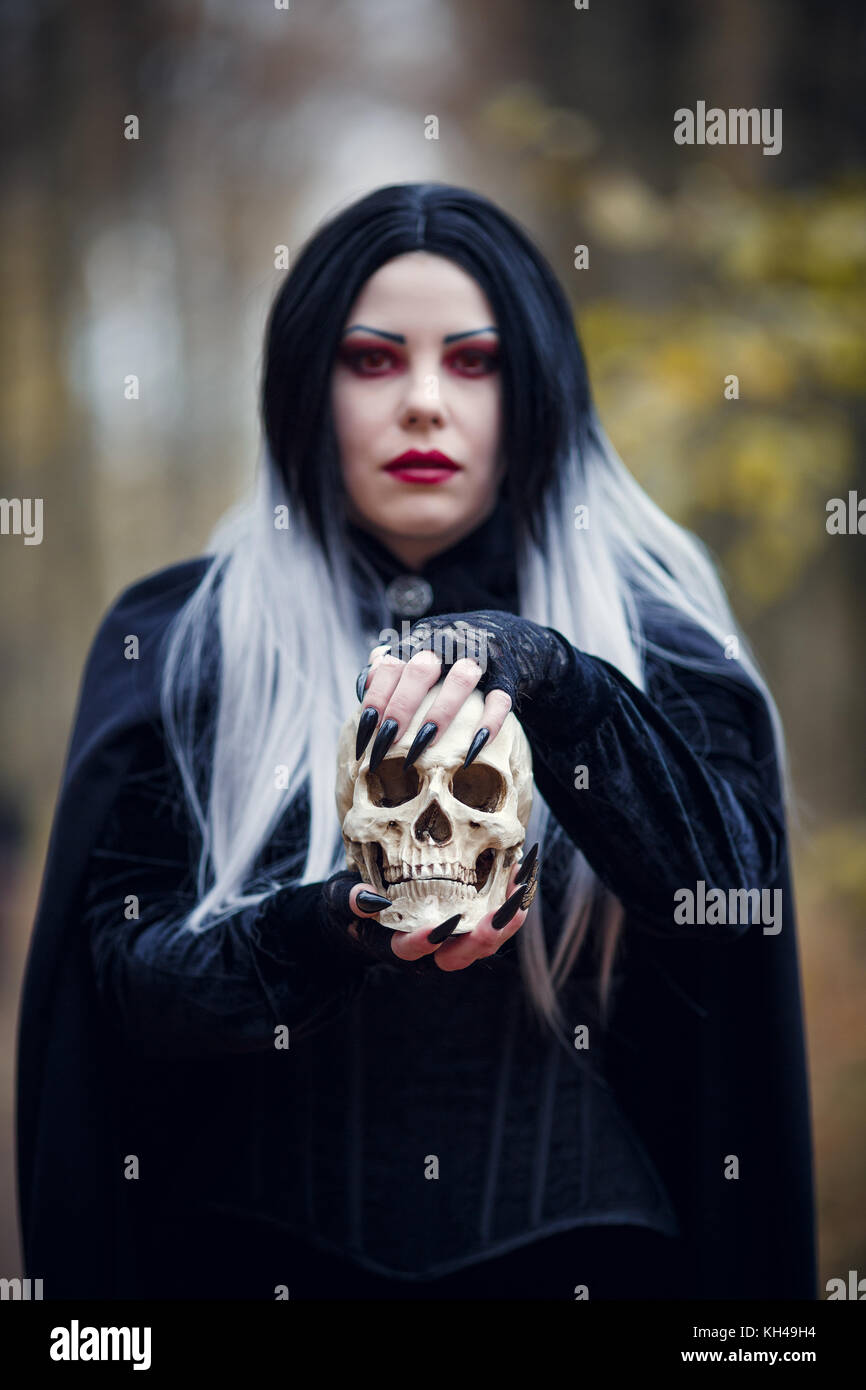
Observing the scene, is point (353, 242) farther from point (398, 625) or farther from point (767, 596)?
point (767, 596)

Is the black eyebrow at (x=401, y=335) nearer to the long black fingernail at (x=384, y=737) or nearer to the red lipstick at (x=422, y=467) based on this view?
the red lipstick at (x=422, y=467)

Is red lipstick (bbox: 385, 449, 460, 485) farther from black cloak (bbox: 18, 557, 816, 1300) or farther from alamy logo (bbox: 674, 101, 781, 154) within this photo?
alamy logo (bbox: 674, 101, 781, 154)

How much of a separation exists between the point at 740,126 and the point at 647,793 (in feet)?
7.68

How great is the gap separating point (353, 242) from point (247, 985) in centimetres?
80

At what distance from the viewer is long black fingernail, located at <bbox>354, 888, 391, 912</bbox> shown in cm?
107

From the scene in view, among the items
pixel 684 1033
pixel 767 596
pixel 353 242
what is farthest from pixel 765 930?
pixel 767 596

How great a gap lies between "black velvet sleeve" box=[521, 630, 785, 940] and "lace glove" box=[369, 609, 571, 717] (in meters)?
0.01

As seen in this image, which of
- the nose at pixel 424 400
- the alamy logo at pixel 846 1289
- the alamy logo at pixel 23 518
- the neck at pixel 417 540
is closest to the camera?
the nose at pixel 424 400

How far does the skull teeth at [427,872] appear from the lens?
1.08 m

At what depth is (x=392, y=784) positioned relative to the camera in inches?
44.8

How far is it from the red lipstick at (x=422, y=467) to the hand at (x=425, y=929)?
0.47 metres

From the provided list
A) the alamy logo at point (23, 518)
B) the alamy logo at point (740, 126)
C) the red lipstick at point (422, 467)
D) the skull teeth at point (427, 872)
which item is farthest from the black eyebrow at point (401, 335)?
the alamy logo at point (23, 518)

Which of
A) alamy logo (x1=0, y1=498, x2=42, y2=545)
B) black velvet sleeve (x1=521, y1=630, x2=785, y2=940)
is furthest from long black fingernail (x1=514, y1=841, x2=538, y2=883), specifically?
alamy logo (x1=0, y1=498, x2=42, y2=545)

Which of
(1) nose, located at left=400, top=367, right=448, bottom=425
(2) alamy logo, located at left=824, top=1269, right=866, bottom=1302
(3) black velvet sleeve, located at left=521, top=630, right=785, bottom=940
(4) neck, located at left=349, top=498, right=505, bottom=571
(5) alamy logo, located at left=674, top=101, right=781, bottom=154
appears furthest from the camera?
(5) alamy logo, located at left=674, top=101, right=781, bottom=154
